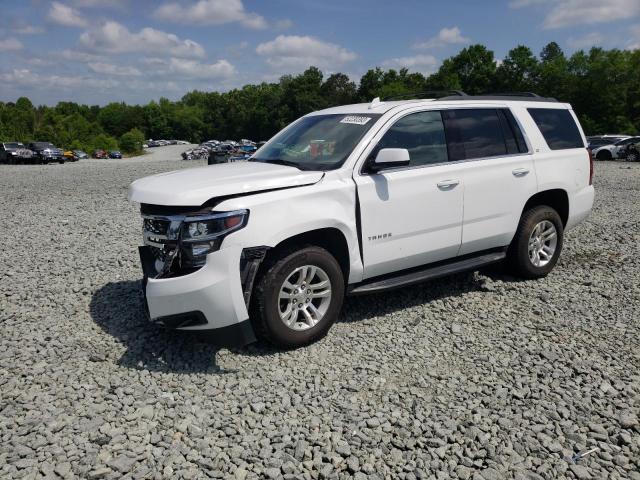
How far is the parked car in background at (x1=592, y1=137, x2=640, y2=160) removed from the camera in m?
28.3

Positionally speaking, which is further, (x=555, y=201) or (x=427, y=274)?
(x=555, y=201)

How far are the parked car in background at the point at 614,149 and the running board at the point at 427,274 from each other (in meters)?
26.7

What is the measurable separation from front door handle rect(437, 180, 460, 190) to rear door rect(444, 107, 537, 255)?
0.15 metres

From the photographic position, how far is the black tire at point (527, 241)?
566cm

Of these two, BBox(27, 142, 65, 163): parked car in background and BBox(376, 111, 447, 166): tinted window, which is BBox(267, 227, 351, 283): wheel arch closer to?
BBox(376, 111, 447, 166): tinted window

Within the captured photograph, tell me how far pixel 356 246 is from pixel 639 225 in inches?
271

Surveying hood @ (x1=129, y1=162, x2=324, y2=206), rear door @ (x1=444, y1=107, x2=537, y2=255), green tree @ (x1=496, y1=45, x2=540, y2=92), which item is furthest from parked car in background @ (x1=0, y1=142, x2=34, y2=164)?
green tree @ (x1=496, y1=45, x2=540, y2=92)

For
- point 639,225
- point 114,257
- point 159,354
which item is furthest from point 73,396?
point 639,225

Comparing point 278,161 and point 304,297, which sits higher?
point 278,161

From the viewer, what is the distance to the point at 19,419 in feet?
11.2

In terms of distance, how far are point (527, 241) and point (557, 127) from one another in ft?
4.63

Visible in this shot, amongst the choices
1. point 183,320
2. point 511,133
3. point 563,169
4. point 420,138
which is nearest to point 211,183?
point 183,320

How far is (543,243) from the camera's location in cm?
598

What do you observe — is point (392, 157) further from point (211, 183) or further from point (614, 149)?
point (614, 149)
